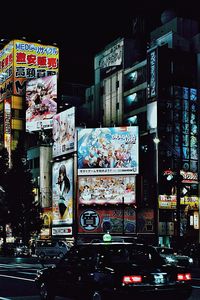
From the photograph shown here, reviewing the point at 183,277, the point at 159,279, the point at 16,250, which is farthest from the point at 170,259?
the point at 16,250

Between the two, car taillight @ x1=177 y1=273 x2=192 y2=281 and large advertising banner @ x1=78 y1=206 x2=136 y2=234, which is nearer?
car taillight @ x1=177 y1=273 x2=192 y2=281

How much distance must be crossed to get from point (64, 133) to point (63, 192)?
270 inches

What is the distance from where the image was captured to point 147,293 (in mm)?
11805

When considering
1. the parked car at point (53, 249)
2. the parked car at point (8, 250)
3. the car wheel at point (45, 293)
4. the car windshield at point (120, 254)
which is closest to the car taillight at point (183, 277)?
the car windshield at point (120, 254)

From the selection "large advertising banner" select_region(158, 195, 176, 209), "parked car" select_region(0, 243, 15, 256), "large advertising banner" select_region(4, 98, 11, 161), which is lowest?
"parked car" select_region(0, 243, 15, 256)

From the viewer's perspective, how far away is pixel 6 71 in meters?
100

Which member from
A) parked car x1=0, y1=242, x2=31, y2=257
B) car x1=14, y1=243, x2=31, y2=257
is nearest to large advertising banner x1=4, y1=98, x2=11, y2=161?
parked car x1=0, y1=242, x2=31, y2=257

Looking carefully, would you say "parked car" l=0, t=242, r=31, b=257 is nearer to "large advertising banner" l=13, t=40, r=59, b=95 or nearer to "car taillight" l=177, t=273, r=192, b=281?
"large advertising banner" l=13, t=40, r=59, b=95

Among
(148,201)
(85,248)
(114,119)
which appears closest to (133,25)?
(114,119)

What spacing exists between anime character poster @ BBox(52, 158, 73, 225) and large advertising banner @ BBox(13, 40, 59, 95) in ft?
94.6

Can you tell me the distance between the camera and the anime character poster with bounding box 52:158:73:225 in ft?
227

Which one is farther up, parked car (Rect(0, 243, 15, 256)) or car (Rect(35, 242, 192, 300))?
car (Rect(35, 242, 192, 300))

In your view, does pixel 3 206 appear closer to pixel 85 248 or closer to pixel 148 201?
pixel 148 201

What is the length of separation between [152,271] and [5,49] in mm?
92119
